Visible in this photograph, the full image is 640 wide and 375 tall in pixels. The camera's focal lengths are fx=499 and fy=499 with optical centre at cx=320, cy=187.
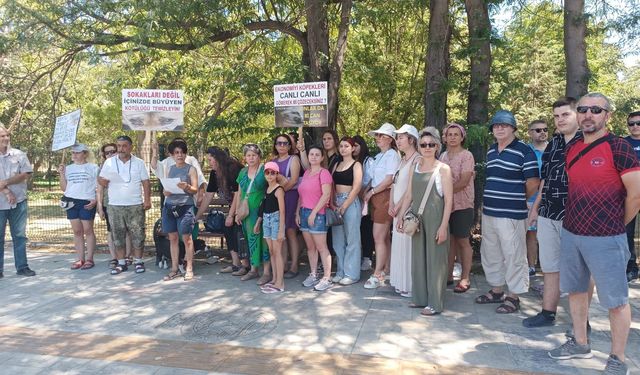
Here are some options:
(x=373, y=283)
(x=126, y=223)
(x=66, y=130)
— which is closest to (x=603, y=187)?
(x=373, y=283)

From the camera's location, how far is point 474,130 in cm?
680

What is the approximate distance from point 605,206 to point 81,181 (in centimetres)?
661

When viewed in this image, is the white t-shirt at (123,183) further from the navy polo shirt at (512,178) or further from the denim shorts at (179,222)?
the navy polo shirt at (512,178)

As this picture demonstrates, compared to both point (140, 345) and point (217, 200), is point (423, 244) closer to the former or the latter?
point (140, 345)

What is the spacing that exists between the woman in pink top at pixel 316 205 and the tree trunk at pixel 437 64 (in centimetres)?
254

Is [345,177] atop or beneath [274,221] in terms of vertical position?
atop

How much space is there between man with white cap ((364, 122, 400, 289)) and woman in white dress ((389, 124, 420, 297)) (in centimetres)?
29

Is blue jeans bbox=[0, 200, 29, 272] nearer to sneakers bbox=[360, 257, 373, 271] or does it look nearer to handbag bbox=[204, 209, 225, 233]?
handbag bbox=[204, 209, 225, 233]

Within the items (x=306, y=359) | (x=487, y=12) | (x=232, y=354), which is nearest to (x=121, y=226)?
(x=232, y=354)

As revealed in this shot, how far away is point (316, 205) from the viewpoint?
6012mm

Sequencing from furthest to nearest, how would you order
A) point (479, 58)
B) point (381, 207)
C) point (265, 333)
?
point (479, 58)
point (381, 207)
point (265, 333)

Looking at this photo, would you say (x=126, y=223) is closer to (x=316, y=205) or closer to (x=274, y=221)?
(x=274, y=221)

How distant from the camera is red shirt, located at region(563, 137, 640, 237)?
140 inches

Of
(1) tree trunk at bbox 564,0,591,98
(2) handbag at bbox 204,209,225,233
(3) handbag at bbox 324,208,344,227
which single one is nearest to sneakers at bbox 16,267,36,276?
(2) handbag at bbox 204,209,225,233
